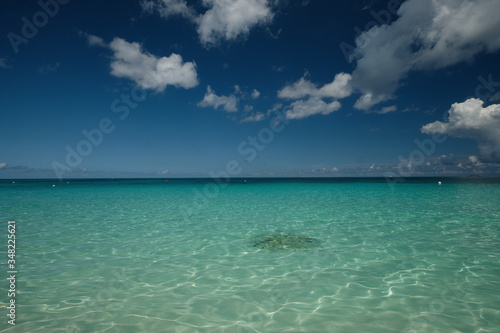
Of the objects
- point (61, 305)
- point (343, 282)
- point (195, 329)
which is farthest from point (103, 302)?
point (343, 282)

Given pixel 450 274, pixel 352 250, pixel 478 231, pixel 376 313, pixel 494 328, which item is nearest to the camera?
pixel 494 328

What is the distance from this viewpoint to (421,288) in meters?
5.82

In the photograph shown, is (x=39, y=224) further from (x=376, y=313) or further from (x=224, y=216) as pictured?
(x=376, y=313)

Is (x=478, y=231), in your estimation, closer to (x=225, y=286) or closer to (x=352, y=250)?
(x=352, y=250)

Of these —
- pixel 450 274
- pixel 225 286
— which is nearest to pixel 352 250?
pixel 450 274

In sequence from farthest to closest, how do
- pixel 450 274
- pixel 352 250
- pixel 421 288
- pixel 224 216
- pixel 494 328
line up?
1. pixel 224 216
2. pixel 352 250
3. pixel 450 274
4. pixel 421 288
5. pixel 494 328

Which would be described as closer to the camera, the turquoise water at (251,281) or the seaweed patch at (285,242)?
the turquoise water at (251,281)

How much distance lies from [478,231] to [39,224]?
71.1 feet

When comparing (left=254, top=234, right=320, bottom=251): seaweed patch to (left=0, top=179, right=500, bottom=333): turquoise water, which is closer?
(left=0, top=179, right=500, bottom=333): turquoise water

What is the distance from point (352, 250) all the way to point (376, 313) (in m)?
4.00

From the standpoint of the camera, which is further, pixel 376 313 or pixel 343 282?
pixel 343 282

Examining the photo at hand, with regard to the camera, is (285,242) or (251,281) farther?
(285,242)

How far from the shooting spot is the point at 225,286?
605 cm

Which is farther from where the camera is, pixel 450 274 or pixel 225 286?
pixel 450 274
